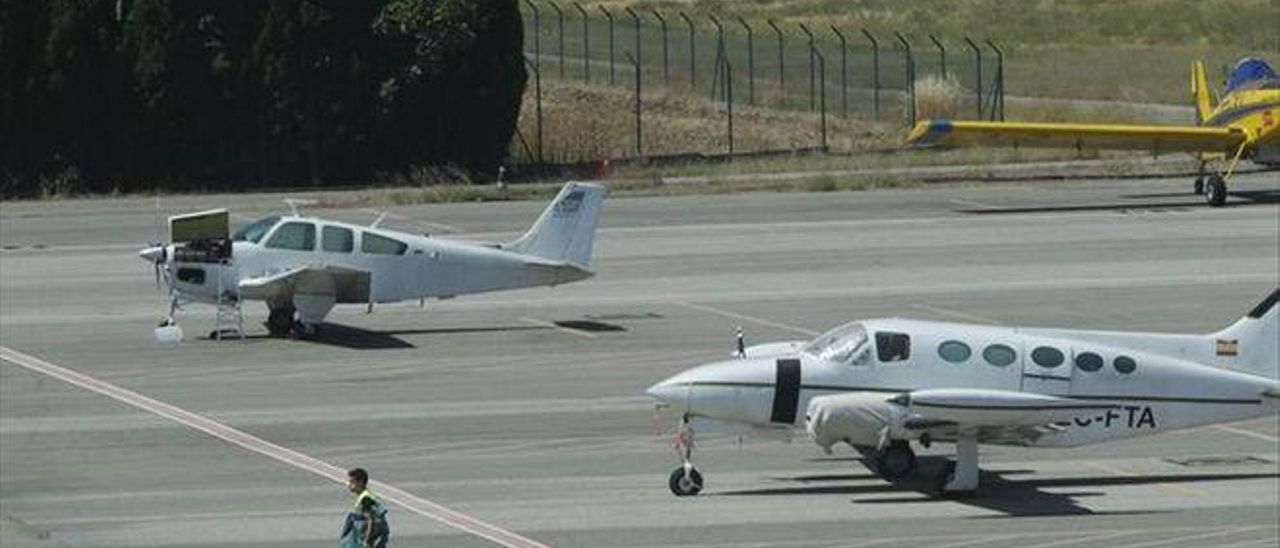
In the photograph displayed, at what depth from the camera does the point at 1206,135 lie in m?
56.7

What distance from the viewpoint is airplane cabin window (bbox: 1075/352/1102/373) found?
2675 cm

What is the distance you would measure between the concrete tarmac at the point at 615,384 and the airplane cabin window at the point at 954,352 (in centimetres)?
133

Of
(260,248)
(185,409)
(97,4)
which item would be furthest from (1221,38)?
(185,409)

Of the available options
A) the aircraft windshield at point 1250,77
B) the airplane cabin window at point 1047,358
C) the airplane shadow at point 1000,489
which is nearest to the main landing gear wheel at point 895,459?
the airplane shadow at point 1000,489

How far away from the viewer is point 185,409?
106 ft

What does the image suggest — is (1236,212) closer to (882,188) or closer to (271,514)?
(882,188)

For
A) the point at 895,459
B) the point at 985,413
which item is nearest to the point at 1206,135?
the point at 895,459

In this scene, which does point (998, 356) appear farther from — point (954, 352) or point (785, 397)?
point (785, 397)

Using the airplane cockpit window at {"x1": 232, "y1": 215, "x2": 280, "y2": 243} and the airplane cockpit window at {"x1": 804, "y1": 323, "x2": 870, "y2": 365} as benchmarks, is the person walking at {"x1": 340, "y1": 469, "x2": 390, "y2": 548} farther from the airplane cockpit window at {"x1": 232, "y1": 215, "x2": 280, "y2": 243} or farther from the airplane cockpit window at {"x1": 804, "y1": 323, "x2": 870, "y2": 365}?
the airplane cockpit window at {"x1": 232, "y1": 215, "x2": 280, "y2": 243}

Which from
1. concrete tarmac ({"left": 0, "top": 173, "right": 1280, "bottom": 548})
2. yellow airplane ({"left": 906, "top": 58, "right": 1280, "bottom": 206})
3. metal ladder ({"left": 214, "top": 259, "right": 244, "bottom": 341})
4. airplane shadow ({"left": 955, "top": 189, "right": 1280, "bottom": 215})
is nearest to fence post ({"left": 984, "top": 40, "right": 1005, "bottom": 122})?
yellow airplane ({"left": 906, "top": 58, "right": 1280, "bottom": 206})

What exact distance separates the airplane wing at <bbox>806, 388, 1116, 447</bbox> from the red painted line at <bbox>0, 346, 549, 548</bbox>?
3.55m

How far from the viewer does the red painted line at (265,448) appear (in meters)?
24.7

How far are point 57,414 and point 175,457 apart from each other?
370 centimetres

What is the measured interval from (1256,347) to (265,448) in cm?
1037
